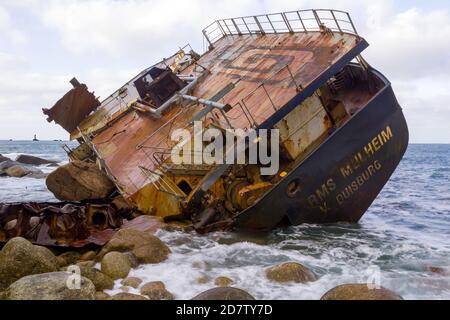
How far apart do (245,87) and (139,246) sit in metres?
5.41

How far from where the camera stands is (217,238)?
340 inches

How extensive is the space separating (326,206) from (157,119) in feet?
18.1

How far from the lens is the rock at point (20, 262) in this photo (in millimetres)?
5766

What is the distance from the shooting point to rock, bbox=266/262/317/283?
6336mm

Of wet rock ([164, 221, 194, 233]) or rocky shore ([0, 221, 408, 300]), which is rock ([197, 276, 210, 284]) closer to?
rocky shore ([0, 221, 408, 300])

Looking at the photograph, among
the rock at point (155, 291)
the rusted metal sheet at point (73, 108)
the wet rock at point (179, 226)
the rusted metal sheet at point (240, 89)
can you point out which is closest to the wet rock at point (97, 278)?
the rock at point (155, 291)

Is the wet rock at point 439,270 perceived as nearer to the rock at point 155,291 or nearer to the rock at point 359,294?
the rock at point 359,294

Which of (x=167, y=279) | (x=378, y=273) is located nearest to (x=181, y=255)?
(x=167, y=279)

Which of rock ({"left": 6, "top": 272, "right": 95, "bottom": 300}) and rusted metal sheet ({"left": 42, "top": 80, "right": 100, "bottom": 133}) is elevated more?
rusted metal sheet ({"left": 42, "top": 80, "right": 100, "bottom": 133})

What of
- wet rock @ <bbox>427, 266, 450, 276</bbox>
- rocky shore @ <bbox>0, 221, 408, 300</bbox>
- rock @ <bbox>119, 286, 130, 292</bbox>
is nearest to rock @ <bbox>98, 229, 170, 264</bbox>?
rocky shore @ <bbox>0, 221, 408, 300</bbox>

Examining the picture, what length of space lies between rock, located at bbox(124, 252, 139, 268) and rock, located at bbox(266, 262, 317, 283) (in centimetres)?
206

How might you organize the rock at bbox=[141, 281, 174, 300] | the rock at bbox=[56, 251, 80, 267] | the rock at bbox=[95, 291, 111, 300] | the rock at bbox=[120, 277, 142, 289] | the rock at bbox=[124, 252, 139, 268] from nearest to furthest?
the rock at bbox=[95, 291, 111, 300]
the rock at bbox=[141, 281, 174, 300]
the rock at bbox=[120, 277, 142, 289]
the rock at bbox=[124, 252, 139, 268]
the rock at bbox=[56, 251, 80, 267]

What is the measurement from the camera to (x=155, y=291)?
5.70 metres
